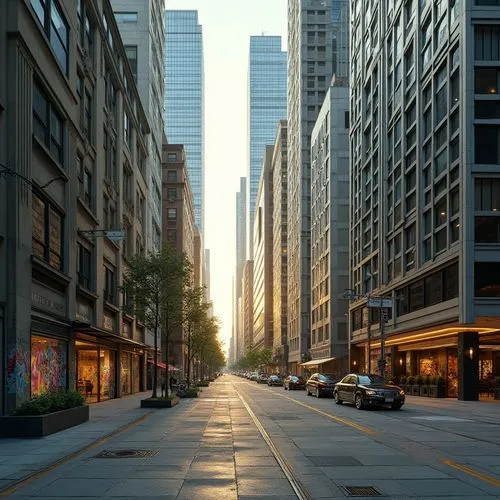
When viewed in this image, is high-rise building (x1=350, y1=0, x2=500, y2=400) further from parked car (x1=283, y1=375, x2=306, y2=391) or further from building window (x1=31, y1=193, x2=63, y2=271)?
building window (x1=31, y1=193, x2=63, y2=271)

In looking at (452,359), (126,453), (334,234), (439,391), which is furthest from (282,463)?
(334,234)

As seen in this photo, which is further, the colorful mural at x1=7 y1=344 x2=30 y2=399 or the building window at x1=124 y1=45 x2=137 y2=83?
the building window at x1=124 y1=45 x2=137 y2=83

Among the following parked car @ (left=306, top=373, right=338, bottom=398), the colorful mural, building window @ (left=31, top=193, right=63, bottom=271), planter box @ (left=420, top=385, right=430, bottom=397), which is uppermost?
building window @ (left=31, top=193, right=63, bottom=271)

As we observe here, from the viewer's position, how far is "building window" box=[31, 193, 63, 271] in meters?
23.3

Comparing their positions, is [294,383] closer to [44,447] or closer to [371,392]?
[371,392]

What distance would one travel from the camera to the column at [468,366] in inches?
1598

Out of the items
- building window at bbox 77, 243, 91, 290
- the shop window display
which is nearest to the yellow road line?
the shop window display

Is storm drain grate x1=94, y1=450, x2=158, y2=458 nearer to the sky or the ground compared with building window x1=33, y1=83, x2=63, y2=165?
nearer to the ground

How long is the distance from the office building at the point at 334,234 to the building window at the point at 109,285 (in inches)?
1719

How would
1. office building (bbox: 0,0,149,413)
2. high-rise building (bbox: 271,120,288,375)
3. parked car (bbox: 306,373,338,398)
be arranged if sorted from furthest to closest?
high-rise building (bbox: 271,120,288,375)
parked car (bbox: 306,373,338,398)
office building (bbox: 0,0,149,413)

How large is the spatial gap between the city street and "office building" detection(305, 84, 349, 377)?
6176 cm

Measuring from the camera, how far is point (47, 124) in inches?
991

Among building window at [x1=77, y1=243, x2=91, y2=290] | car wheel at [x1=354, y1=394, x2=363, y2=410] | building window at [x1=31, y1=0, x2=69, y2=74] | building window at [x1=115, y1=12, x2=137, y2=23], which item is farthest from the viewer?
building window at [x1=115, y1=12, x2=137, y2=23]

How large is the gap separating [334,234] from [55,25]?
202 feet
